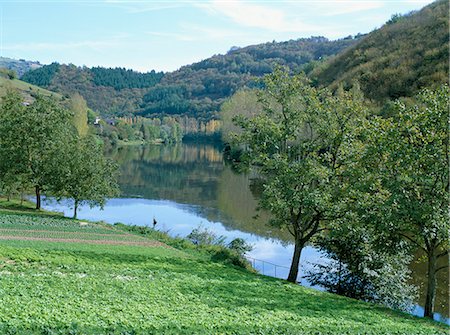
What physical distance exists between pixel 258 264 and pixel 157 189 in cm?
4104

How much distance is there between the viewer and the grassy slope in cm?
1163

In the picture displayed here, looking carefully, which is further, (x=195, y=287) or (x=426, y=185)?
(x=426, y=185)

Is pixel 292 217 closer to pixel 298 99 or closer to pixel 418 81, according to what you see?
pixel 298 99

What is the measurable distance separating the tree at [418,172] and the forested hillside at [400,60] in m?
63.8

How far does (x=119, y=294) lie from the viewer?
1481 cm

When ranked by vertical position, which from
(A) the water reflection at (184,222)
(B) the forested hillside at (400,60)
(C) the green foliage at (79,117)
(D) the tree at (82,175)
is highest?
(B) the forested hillside at (400,60)

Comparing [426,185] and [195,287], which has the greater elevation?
[426,185]

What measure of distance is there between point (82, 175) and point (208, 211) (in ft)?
59.8

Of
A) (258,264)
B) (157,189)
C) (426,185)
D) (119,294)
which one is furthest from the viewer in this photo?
(157,189)

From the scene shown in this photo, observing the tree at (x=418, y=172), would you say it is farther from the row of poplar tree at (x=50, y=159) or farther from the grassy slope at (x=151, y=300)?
the row of poplar tree at (x=50, y=159)

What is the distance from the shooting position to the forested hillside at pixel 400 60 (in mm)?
85875

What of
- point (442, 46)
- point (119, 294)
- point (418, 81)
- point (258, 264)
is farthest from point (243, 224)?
point (442, 46)

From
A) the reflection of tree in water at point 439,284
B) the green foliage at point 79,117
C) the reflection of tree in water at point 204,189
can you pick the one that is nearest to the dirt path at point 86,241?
the reflection of tree in water at point 204,189

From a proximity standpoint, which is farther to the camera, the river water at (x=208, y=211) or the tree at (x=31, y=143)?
the tree at (x=31, y=143)
